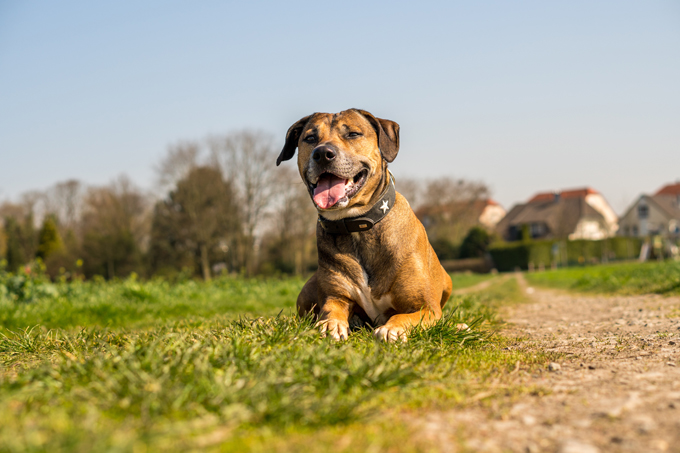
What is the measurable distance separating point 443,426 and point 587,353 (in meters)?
1.97

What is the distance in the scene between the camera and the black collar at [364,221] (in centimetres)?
430

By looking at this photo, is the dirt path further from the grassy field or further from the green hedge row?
the green hedge row

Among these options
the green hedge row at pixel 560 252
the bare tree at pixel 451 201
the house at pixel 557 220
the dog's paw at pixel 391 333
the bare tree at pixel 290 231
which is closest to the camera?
the dog's paw at pixel 391 333

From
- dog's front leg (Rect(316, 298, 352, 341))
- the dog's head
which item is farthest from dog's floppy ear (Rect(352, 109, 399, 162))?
dog's front leg (Rect(316, 298, 352, 341))

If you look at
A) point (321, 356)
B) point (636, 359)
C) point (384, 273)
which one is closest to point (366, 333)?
point (384, 273)

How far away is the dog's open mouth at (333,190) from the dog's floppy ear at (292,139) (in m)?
0.81

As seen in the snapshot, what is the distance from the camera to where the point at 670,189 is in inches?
3371

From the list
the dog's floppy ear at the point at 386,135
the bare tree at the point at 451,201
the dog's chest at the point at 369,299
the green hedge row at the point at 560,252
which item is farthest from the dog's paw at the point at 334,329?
the bare tree at the point at 451,201

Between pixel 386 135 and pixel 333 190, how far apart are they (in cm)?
81

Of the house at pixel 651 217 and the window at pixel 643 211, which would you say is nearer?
the house at pixel 651 217

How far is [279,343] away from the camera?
3.13 m

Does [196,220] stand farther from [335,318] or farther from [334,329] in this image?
[334,329]

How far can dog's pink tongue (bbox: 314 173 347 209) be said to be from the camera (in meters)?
4.19

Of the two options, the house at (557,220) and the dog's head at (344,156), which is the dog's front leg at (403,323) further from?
the house at (557,220)
